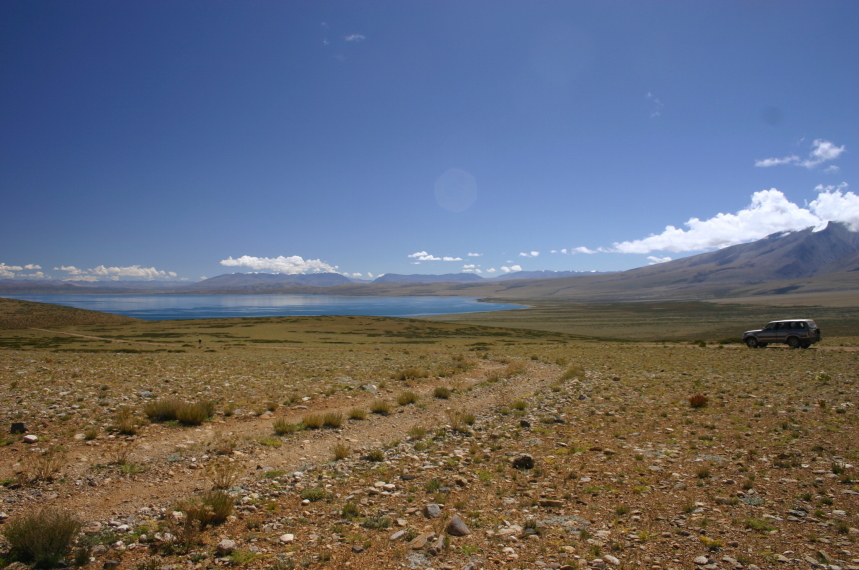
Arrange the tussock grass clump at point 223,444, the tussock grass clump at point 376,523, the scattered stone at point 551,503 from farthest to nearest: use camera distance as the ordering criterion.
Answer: the tussock grass clump at point 223,444
the scattered stone at point 551,503
the tussock grass clump at point 376,523

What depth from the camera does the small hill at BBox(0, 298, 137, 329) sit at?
88.2 m

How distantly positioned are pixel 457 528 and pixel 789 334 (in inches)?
1465

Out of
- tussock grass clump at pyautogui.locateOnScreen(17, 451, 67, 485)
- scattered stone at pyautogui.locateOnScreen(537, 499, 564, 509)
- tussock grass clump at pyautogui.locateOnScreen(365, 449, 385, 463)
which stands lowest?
tussock grass clump at pyautogui.locateOnScreen(365, 449, 385, 463)

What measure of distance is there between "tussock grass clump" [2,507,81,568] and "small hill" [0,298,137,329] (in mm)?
111416

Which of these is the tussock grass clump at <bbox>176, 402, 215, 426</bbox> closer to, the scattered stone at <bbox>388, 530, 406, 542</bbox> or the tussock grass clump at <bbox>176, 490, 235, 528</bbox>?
the tussock grass clump at <bbox>176, 490, 235, 528</bbox>

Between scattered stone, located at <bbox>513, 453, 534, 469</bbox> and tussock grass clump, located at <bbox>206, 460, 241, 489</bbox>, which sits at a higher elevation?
tussock grass clump, located at <bbox>206, 460, 241, 489</bbox>

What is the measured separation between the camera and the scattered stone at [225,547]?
18.0 feet

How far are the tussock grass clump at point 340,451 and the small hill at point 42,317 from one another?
11042cm

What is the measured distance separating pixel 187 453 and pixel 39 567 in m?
4.25

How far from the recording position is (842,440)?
30.7 ft

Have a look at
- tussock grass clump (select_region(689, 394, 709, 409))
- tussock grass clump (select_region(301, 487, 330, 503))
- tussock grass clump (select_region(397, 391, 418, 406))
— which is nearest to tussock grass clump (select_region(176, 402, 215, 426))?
tussock grass clump (select_region(301, 487, 330, 503))

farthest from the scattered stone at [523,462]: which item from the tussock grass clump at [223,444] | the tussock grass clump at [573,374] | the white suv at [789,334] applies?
the white suv at [789,334]

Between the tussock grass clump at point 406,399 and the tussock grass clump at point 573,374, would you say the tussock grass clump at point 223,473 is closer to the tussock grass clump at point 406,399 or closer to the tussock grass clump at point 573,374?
the tussock grass clump at point 406,399

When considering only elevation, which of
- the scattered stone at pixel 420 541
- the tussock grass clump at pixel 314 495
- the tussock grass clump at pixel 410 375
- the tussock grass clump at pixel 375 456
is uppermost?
the scattered stone at pixel 420 541
